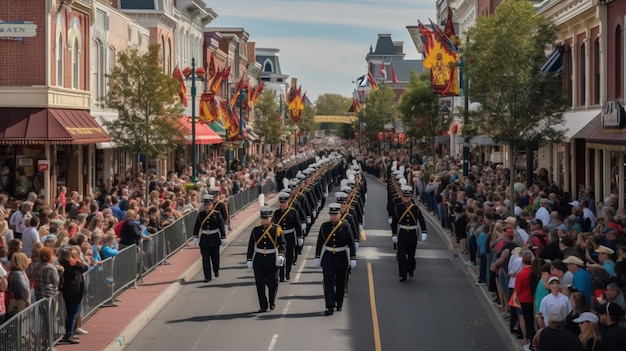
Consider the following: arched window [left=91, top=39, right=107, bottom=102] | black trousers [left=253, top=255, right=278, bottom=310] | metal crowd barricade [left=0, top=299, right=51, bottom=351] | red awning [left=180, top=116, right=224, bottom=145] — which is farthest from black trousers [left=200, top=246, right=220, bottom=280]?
red awning [left=180, top=116, right=224, bottom=145]

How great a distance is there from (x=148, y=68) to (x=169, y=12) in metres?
23.1

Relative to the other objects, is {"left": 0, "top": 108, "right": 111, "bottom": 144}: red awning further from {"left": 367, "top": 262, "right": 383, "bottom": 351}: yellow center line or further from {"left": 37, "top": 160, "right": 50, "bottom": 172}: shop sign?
{"left": 367, "top": 262, "right": 383, "bottom": 351}: yellow center line

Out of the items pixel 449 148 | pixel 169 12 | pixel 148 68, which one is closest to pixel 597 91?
pixel 148 68

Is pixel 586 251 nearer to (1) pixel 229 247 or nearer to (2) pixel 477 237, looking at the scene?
(2) pixel 477 237

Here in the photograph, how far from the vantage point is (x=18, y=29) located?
31.2 m

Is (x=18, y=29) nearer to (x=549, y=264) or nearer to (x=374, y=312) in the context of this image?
(x=374, y=312)

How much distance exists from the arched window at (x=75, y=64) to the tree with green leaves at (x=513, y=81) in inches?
523

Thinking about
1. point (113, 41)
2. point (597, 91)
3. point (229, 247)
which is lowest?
point (229, 247)

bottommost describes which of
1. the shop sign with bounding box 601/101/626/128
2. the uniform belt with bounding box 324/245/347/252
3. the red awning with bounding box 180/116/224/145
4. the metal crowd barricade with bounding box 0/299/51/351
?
the metal crowd barricade with bounding box 0/299/51/351

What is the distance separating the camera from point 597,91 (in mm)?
32031

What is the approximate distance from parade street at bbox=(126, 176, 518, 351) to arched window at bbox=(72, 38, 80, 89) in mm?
11941

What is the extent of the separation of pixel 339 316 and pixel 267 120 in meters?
69.3

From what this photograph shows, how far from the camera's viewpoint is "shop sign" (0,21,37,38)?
3109 cm

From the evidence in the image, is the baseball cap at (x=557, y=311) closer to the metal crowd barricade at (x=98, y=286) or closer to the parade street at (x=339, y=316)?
the parade street at (x=339, y=316)
